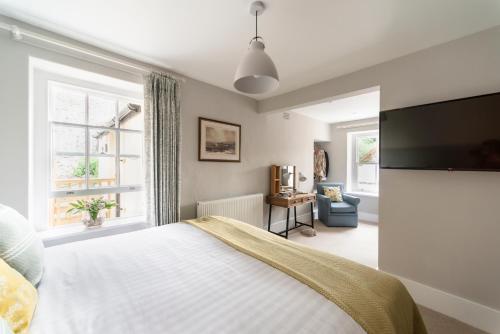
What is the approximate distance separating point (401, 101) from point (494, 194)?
1091 mm

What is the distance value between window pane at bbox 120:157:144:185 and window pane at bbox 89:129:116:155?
164mm

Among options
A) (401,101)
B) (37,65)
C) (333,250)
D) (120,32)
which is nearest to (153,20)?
(120,32)

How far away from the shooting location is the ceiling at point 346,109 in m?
3.49

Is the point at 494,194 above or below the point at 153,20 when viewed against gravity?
below

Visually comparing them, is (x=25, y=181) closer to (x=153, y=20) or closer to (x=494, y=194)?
(x=153, y=20)

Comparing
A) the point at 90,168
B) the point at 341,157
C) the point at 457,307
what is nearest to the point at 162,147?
the point at 90,168

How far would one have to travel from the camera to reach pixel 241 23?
166cm

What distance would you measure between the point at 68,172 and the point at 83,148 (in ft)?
0.92

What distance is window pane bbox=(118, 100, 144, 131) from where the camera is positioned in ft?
8.09

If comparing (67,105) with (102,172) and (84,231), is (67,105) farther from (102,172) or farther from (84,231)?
(84,231)

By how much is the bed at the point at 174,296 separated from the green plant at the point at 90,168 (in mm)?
967

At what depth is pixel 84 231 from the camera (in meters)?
2.05

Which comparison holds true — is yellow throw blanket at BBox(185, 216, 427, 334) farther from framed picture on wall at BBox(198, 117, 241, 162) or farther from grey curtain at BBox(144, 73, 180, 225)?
framed picture on wall at BBox(198, 117, 241, 162)

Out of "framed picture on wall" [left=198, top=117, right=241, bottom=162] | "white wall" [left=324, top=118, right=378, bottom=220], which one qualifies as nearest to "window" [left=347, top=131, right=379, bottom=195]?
"white wall" [left=324, top=118, right=378, bottom=220]
